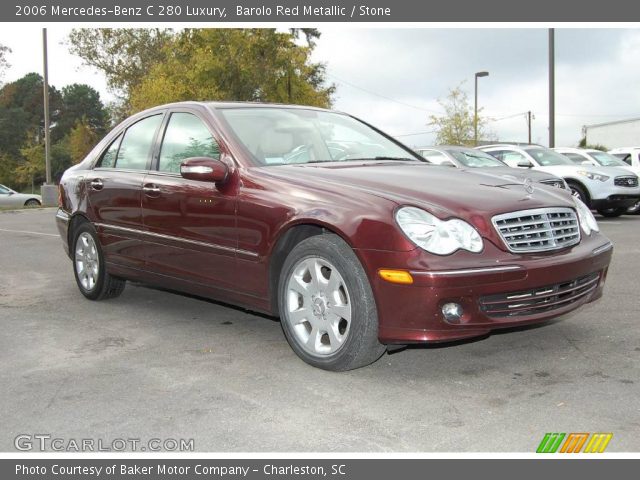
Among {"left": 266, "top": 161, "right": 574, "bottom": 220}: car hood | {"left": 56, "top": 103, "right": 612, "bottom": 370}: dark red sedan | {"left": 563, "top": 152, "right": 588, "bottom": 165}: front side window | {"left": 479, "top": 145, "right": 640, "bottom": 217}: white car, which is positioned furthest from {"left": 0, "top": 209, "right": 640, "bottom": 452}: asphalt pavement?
{"left": 563, "top": 152, "right": 588, "bottom": 165}: front side window

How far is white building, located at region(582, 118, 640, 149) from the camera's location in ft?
170

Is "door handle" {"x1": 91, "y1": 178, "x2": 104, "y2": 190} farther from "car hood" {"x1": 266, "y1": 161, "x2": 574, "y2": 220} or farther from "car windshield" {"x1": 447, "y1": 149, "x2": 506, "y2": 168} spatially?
"car windshield" {"x1": 447, "y1": 149, "x2": 506, "y2": 168}

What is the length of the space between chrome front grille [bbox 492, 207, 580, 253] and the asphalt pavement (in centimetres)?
71

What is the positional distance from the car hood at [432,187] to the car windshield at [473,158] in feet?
26.8

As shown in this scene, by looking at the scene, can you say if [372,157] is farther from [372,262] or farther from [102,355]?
[102,355]

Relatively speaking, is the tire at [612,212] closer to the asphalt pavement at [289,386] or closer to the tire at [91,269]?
the asphalt pavement at [289,386]

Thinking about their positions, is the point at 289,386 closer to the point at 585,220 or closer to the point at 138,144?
the point at 585,220

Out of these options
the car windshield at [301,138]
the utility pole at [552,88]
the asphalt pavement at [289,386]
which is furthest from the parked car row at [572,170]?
the asphalt pavement at [289,386]

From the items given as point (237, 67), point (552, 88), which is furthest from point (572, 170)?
point (237, 67)

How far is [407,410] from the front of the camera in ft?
11.1

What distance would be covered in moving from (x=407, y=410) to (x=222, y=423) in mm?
883

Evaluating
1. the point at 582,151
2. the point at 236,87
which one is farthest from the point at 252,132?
the point at 236,87

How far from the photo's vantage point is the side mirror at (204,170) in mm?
4438

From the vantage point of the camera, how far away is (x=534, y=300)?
12.5 feet
